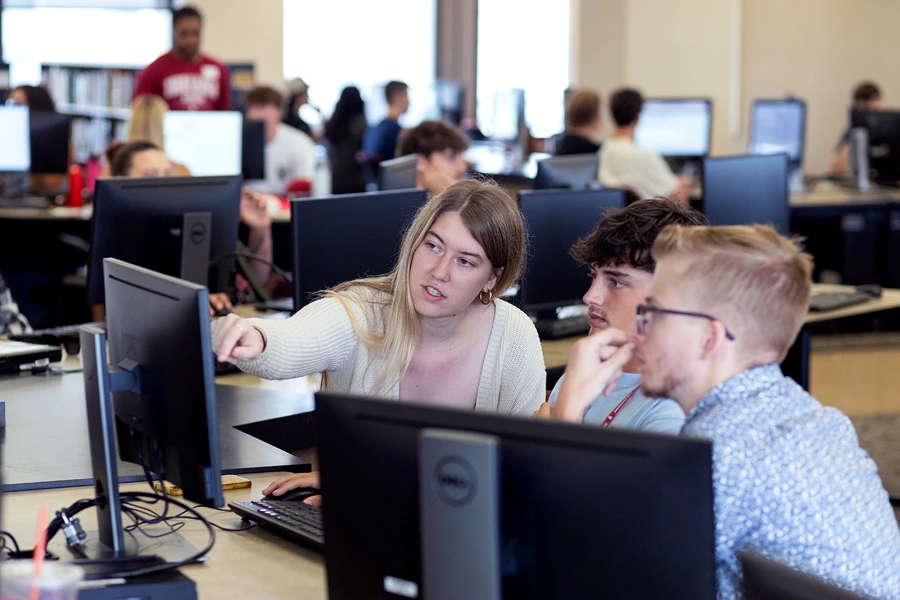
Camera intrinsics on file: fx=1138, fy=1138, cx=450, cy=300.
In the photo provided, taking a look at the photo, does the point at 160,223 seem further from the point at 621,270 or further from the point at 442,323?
the point at 621,270

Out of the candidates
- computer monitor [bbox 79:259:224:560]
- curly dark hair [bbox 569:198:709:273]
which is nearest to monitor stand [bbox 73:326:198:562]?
computer monitor [bbox 79:259:224:560]

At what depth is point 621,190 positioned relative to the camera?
331 centimetres

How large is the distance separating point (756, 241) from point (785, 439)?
0.24m

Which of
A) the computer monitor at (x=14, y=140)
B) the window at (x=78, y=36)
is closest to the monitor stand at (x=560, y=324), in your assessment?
the computer monitor at (x=14, y=140)

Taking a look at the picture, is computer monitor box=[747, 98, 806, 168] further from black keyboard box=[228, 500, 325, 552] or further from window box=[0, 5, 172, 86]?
black keyboard box=[228, 500, 325, 552]

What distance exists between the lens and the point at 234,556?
157 centimetres

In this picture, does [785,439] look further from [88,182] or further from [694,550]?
[88,182]

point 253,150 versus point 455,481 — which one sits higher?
point 253,150

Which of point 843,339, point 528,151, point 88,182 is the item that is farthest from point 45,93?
point 843,339

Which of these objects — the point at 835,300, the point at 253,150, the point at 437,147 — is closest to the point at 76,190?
the point at 253,150

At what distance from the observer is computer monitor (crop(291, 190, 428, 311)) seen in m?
2.58

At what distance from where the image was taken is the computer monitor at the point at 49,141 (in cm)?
583

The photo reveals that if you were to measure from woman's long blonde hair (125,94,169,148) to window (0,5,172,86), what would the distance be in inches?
145

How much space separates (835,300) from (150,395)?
8.86ft
